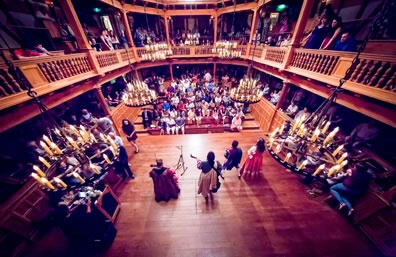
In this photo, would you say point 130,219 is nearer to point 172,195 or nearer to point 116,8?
point 172,195

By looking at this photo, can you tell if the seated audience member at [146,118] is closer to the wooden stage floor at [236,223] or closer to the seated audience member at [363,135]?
the wooden stage floor at [236,223]

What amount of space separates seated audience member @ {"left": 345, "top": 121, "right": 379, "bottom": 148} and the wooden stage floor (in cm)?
206

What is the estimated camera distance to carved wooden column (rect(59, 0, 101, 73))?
4.62 m

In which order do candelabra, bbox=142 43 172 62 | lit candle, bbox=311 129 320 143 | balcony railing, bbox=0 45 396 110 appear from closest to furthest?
lit candle, bbox=311 129 320 143
balcony railing, bbox=0 45 396 110
candelabra, bbox=142 43 172 62

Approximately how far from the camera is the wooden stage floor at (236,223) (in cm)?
328

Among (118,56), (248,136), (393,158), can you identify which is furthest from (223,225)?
(118,56)

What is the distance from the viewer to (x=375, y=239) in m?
3.28

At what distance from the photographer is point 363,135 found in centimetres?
441

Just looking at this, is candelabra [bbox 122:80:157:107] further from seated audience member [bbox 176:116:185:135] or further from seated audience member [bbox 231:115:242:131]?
seated audience member [bbox 231:115:242:131]

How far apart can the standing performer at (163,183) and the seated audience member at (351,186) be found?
428 centimetres

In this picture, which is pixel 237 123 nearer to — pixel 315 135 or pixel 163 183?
pixel 163 183

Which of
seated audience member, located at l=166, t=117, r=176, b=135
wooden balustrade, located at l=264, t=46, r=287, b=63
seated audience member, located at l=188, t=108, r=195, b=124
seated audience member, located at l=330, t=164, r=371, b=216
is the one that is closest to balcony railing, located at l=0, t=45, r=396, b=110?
wooden balustrade, located at l=264, t=46, r=287, b=63

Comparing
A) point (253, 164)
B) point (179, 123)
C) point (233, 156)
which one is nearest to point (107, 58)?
point (179, 123)

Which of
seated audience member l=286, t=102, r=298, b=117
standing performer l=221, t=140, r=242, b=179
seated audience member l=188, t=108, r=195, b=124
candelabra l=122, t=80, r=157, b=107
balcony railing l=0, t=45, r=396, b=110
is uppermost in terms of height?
balcony railing l=0, t=45, r=396, b=110
